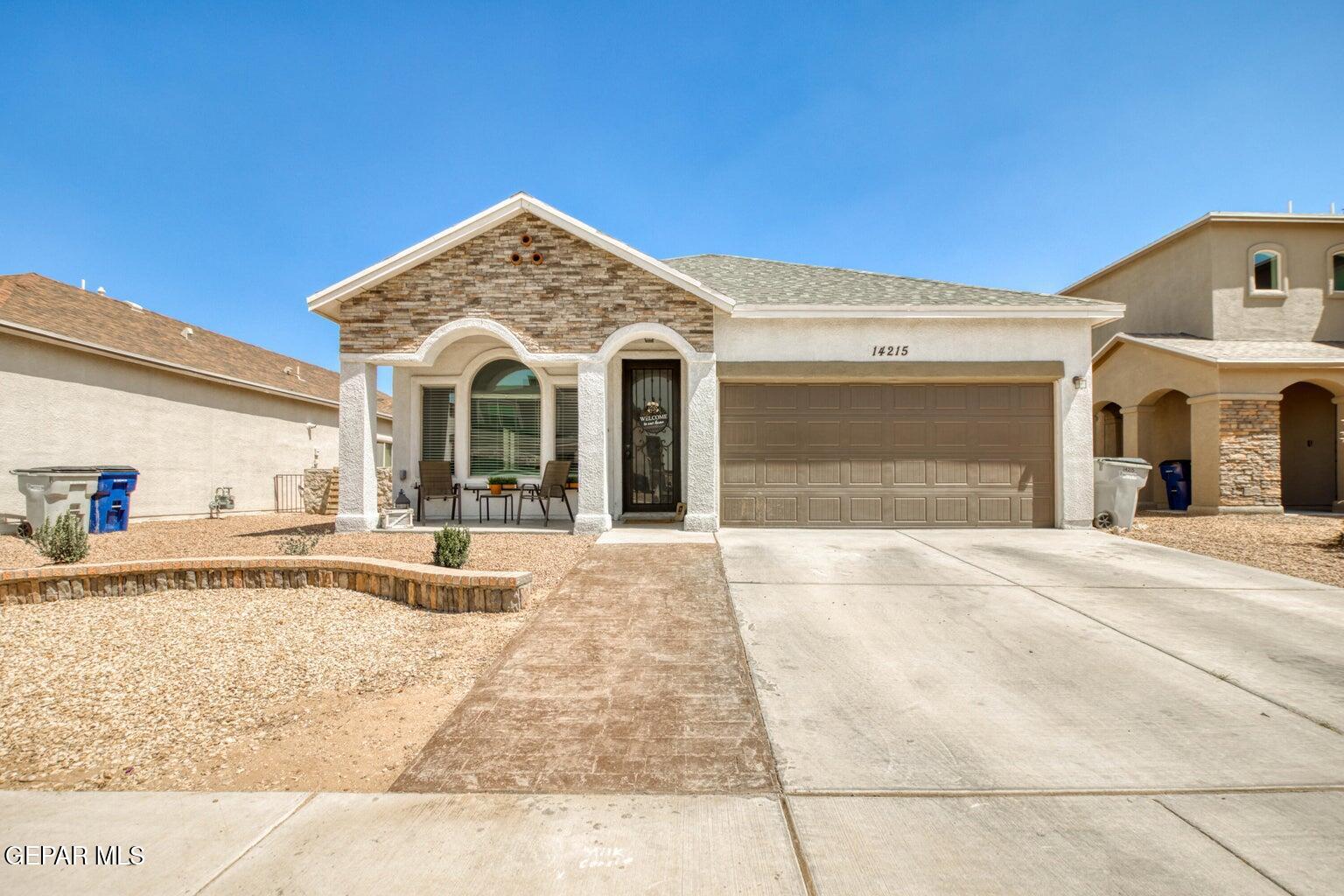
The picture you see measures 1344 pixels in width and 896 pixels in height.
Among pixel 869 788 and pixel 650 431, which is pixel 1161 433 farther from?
pixel 869 788

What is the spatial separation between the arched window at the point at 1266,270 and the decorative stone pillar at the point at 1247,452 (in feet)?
13.8

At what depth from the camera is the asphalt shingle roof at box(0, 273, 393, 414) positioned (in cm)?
1268

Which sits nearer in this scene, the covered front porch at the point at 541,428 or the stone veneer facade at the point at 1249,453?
the covered front porch at the point at 541,428

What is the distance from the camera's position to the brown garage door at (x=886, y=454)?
10461 millimetres

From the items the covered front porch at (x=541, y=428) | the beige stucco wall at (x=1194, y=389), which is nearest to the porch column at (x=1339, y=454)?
the beige stucco wall at (x=1194, y=389)

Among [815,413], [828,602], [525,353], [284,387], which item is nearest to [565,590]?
[828,602]

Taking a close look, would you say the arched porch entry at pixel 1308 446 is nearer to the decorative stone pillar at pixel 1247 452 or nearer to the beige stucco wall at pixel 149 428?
the decorative stone pillar at pixel 1247 452

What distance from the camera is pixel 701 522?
9.95 metres

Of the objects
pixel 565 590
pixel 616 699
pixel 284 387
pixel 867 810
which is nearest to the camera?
pixel 867 810

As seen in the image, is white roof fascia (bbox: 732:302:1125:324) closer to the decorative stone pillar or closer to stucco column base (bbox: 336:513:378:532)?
the decorative stone pillar

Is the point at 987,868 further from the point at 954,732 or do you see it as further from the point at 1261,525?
the point at 1261,525

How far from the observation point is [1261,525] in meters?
11.5

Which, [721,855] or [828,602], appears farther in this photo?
[828,602]

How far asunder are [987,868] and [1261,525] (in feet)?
42.5
